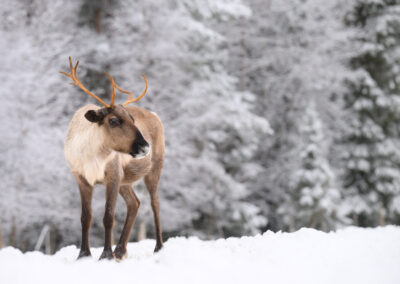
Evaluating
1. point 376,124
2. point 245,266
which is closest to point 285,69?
point 376,124

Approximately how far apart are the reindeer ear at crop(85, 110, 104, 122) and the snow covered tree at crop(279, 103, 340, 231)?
11790 mm

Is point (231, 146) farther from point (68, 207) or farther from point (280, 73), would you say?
point (68, 207)

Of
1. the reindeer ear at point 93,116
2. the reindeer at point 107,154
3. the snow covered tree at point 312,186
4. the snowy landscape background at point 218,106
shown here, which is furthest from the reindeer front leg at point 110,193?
the snow covered tree at point 312,186

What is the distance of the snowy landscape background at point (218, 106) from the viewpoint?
10.0 metres

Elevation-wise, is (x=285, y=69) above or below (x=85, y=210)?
above

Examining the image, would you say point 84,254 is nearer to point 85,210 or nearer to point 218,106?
point 85,210

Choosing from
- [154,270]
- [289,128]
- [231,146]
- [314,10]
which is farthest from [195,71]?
[154,270]

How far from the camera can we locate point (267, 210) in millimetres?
17859

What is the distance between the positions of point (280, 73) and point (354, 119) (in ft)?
12.9

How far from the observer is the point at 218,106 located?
14312mm

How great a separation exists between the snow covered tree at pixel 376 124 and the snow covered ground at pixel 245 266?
40.2 feet

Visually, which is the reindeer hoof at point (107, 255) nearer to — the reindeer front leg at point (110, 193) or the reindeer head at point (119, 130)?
the reindeer front leg at point (110, 193)

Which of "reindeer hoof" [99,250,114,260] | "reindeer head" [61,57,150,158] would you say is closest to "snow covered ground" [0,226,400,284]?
"reindeer hoof" [99,250,114,260]

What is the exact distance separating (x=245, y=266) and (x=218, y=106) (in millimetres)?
10859
